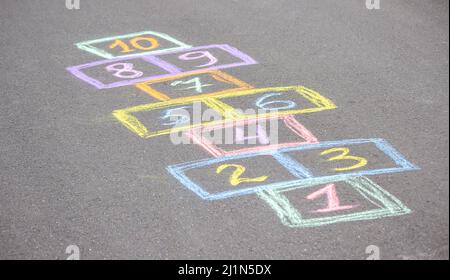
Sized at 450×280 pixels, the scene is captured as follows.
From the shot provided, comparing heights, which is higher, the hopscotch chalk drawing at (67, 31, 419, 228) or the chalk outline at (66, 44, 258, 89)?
the chalk outline at (66, 44, 258, 89)

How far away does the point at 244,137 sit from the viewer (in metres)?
5.64

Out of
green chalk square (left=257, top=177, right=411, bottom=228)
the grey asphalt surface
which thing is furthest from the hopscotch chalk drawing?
the grey asphalt surface

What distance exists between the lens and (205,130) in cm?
578

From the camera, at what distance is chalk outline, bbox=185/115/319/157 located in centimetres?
545

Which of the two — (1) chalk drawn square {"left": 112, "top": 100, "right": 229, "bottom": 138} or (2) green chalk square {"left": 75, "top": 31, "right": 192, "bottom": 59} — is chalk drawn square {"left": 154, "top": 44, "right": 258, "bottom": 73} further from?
(1) chalk drawn square {"left": 112, "top": 100, "right": 229, "bottom": 138}

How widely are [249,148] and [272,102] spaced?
0.93m

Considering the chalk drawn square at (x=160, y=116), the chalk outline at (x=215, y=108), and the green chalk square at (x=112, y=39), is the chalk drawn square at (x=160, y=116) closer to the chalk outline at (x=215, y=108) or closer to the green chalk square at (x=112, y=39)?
the chalk outline at (x=215, y=108)

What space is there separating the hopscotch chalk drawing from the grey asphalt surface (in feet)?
0.35

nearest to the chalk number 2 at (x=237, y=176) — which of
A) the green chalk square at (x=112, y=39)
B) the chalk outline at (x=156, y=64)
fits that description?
the chalk outline at (x=156, y=64)

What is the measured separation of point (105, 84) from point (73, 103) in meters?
0.50

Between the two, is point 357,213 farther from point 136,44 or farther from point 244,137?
point 136,44

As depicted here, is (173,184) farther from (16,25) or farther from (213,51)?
(16,25)

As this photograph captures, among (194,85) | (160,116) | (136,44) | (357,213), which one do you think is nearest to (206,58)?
(194,85)

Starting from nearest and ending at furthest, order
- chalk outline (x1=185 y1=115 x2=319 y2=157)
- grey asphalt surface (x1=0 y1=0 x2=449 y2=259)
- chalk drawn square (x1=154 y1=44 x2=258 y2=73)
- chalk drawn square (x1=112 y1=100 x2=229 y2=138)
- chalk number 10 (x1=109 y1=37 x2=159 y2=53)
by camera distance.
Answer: grey asphalt surface (x1=0 y1=0 x2=449 y2=259)
chalk outline (x1=185 y1=115 x2=319 y2=157)
chalk drawn square (x1=112 y1=100 x2=229 y2=138)
chalk drawn square (x1=154 y1=44 x2=258 y2=73)
chalk number 10 (x1=109 y1=37 x2=159 y2=53)
